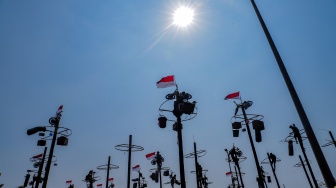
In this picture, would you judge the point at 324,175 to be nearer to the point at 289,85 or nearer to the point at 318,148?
the point at 318,148

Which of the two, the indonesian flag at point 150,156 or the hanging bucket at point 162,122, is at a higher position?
→ the indonesian flag at point 150,156

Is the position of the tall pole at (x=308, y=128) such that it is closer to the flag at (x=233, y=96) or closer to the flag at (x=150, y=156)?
the flag at (x=233, y=96)

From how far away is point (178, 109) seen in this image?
10.2 meters

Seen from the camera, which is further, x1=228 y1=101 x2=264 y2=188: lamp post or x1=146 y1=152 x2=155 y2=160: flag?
x1=146 y1=152 x2=155 y2=160: flag

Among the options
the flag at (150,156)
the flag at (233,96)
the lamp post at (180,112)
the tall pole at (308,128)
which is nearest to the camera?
the tall pole at (308,128)

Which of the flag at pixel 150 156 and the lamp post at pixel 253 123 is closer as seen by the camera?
the lamp post at pixel 253 123

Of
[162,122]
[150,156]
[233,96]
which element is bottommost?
[162,122]

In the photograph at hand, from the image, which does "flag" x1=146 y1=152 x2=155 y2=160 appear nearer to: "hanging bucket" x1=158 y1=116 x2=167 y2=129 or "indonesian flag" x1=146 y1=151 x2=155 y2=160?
"indonesian flag" x1=146 y1=151 x2=155 y2=160

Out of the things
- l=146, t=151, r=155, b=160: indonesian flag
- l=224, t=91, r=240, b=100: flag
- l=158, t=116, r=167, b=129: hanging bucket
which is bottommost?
l=158, t=116, r=167, b=129: hanging bucket

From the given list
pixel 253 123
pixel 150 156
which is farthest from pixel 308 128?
pixel 150 156

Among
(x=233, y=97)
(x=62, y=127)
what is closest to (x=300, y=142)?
(x=233, y=97)

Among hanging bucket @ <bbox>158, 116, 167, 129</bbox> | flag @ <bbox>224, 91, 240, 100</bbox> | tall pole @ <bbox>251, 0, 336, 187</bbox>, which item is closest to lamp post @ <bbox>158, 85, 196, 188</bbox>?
hanging bucket @ <bbox>158, 116, 167, 129</bbox>

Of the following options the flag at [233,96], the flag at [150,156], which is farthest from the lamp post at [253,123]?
the flag at [150,156]

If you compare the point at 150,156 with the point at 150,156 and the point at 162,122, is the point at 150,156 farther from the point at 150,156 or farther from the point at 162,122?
the point at 162,122
